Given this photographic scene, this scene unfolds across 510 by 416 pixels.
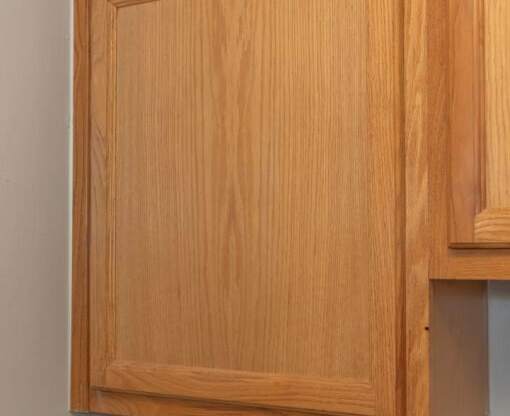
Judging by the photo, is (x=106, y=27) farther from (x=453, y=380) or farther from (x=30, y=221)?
(x=453, y=380)

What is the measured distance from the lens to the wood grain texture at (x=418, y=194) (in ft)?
3.23

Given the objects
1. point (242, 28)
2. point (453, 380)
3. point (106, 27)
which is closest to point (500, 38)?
point (242, 28)

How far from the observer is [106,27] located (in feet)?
4.03

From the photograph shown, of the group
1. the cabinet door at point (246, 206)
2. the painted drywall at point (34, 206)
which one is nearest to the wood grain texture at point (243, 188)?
the cabinet door at point (246, 206)

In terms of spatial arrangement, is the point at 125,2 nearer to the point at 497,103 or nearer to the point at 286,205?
the point at 286,205

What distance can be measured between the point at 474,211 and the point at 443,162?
0.07 m

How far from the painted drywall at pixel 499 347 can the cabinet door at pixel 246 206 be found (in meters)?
0.32

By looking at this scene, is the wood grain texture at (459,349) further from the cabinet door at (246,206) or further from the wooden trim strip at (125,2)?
the wooden trim strip at (125,2)

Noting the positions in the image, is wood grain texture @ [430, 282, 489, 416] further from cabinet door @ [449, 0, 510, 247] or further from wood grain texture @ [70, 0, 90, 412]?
wood grain texture @ [70, 0, 90, 412]

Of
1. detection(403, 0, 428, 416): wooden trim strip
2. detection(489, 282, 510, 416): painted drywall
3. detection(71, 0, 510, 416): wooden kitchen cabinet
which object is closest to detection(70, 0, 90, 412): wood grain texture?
detection(71, 0, 510, 416): wooden kitchen cabinet

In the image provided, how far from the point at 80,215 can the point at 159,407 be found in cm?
32

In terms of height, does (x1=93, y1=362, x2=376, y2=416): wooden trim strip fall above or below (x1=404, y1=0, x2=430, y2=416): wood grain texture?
below

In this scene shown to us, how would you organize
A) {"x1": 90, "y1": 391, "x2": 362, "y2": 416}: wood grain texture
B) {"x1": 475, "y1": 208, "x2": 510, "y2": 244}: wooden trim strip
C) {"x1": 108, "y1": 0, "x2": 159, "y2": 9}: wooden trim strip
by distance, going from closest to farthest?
{"x1": 475, "y1": 208, "x2": 510, "y2": 244}: wooden trim strip
{"x1": 90, "y1": 391, "x2": 362, "y2": 416}: wood grain texture
{"x1": 108, "y1": 0, "x2": 159, "y2": 9}: wooden trim strip

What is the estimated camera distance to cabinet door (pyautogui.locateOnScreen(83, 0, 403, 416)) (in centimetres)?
101
